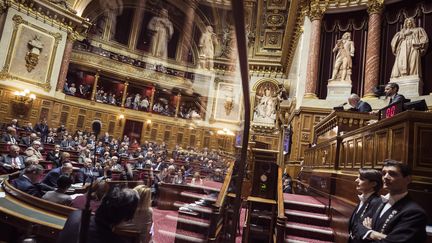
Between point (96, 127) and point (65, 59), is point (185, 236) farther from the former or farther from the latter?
point (65, 59)

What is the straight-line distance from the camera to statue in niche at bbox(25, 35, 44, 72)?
12.5 m

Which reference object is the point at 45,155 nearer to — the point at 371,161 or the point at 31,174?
the point at 31,174

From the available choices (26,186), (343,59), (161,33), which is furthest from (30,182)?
(343,59)

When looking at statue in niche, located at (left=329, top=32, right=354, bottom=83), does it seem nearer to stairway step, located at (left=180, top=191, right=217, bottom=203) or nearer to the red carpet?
stairway step, located at (left=180, top=191, right=217, bottom=203)

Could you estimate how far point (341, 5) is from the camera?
924 cm

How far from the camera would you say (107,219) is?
133cm

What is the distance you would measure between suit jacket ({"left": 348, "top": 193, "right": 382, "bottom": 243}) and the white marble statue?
42.4 feet

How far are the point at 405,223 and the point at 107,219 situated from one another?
177 cm

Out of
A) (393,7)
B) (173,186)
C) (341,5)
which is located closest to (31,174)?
(173,186)

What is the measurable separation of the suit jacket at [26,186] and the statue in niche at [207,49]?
3175 mm

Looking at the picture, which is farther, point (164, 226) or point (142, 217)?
point (164, 226)

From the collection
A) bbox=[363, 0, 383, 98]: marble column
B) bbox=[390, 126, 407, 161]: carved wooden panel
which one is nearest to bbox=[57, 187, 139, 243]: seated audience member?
Answer: bbox=[390, 126, 407, 161]: carved wooden panel

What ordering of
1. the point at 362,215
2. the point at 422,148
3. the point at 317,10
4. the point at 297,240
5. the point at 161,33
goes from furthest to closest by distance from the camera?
the point at 317,10, the point at 297,240, the point at 422,148, the point at 362,215, the point at 161,33

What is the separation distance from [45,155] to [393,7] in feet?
38.9
